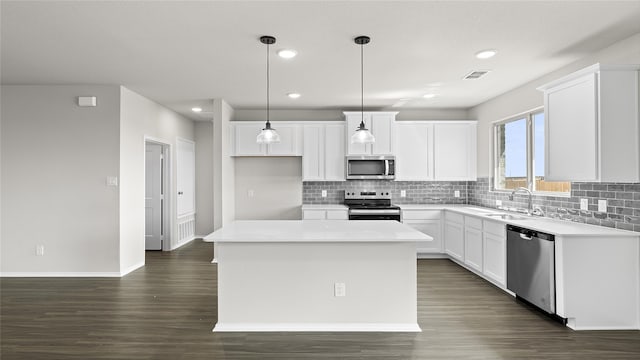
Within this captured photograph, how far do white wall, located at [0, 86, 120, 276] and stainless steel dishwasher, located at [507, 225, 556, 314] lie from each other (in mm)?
4606

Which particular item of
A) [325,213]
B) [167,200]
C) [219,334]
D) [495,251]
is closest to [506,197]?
[495,251]

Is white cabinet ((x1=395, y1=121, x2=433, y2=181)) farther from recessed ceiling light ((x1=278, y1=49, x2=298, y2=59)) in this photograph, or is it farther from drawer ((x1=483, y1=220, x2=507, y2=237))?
recessed ceiling light ((x1=278, y1=49, x2=298, y2=59))

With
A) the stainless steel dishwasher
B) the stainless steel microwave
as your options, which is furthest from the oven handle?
the stainless steel dishwasher

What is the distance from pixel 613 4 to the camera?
98.8 inches

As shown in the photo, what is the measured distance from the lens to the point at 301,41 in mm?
3189

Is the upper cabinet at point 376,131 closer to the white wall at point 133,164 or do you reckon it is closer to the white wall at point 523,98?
the white wall at point 523,98

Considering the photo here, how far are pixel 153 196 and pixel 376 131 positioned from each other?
3.90 meters

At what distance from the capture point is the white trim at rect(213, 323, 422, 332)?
3.02 m

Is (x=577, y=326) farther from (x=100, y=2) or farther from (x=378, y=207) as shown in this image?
(x=100, y=2)

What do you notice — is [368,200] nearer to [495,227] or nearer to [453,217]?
[453,217]

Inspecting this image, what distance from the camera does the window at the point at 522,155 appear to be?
4.50m

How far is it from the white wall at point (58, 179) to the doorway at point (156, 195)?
1500 mm

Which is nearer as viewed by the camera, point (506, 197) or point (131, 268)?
point (131, 268)

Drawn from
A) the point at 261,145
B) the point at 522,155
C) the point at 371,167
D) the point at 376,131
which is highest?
the point at 376,131
